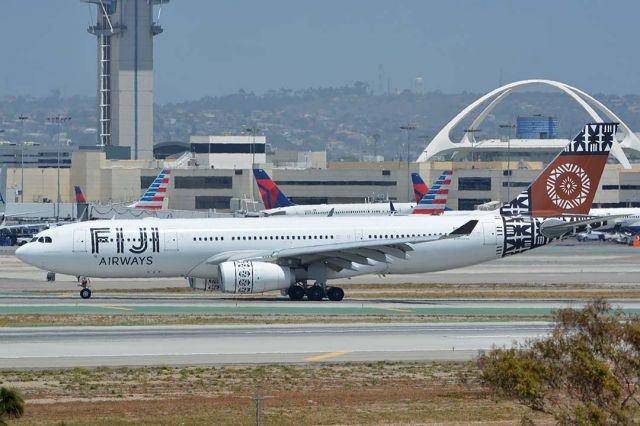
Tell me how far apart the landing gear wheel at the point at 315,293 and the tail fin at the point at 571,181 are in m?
10.4

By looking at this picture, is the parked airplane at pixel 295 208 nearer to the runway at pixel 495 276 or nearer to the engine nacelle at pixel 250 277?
the runway at pixel 495 276

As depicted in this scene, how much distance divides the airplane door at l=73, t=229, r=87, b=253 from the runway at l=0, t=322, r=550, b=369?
11323 millimetres

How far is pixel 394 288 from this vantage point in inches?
2554

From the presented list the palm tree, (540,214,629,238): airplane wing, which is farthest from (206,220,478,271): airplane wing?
the palm tree

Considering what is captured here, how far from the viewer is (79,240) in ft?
185

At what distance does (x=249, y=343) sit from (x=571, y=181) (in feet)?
88.1

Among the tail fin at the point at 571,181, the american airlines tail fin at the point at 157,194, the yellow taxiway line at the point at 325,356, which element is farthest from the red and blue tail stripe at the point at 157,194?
the yellow taxiway line at the point at 325,356

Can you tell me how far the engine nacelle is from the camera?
5484 centimetres

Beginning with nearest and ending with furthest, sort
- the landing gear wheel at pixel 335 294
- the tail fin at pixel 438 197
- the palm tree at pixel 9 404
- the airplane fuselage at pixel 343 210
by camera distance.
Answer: the palm tree at pixel 9 404, the landing gear wheel at pixel 335 294, the tail fin at pixel 438 197, the airplane fuselage at pixel 343 210

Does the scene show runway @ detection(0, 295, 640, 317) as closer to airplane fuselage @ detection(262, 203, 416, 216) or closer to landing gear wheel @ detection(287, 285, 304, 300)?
landing gear wheel @ detection(287, 285, 304, 300)

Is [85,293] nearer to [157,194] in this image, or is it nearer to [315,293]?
[315,293]

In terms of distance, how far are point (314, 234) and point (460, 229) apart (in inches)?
280

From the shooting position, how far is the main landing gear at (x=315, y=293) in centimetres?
5684

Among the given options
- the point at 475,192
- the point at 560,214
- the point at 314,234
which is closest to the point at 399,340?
the point at 314,234
